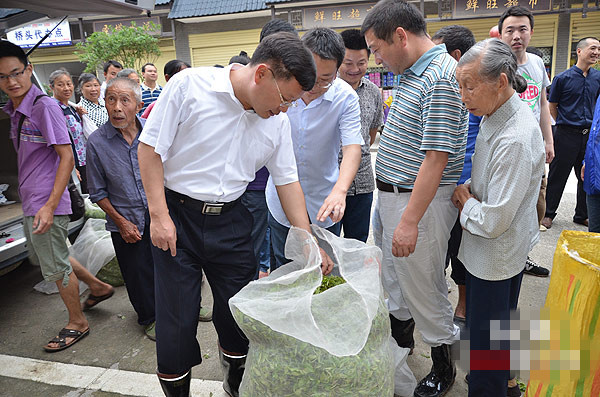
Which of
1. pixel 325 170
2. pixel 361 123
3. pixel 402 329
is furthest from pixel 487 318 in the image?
pixel 361 123

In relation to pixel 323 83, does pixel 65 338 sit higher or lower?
lower

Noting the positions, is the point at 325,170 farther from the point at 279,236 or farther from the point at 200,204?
the point at 200,204

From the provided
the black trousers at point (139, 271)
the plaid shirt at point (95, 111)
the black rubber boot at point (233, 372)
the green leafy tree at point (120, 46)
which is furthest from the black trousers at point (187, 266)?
the green leafy tree at point (120, 46)

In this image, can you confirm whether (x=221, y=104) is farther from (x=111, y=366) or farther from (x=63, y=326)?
(x=63, y=326)

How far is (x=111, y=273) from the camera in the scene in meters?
3.96

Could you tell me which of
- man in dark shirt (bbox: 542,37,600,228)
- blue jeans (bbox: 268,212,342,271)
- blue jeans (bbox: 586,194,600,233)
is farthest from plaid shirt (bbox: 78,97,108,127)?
man in dark shirt (bbox: 542,37,600,228)

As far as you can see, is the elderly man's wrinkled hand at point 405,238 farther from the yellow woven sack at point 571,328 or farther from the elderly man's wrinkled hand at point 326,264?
the yellow woven sack at point 571,328

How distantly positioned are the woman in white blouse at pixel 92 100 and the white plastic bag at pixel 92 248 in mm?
1589

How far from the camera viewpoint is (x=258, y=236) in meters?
3.10

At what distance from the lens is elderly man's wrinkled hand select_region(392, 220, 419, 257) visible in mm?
2082

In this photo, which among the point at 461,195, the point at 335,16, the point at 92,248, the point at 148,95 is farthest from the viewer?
the point at 335,16

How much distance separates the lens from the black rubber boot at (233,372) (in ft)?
7.56

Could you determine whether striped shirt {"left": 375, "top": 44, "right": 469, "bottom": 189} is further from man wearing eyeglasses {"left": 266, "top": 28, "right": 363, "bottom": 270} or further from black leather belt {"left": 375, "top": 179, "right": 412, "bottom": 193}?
man wearing eyeglasses {"left": 266, "top": 28, "right": 363, "bottom": 270}

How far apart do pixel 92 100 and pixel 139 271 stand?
2.92 m
